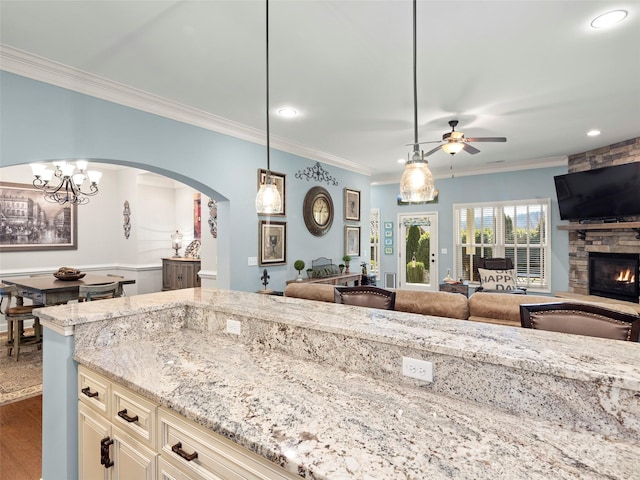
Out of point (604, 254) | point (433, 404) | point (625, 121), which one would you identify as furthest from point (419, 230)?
point (433, 404)

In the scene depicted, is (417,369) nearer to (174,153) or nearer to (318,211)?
(174,153)

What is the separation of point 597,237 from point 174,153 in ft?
20.2

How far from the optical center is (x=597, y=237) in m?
5.49

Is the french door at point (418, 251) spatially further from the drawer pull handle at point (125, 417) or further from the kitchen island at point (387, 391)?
the drawer pull handle at point (125, 417)

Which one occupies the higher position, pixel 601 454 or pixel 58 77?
pixel 58 77

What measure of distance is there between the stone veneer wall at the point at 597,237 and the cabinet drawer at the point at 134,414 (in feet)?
20.2

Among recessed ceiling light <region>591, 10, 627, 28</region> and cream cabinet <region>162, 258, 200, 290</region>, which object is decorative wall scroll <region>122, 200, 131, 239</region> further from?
recessed ceiling light <region>591, 10, 627, 28</region>

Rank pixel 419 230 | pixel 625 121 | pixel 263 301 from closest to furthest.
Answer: pixel 263 301
pixel 625 121
pixel 419 230

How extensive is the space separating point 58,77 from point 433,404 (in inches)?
135

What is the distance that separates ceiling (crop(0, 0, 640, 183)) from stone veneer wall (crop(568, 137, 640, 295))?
88cm

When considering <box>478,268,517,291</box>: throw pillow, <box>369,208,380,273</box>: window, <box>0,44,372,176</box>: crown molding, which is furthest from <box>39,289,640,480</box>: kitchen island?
<box>369,208,380,273</box>: window

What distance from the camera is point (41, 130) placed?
2.69 m

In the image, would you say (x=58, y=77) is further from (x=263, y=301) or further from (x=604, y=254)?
(x=604, y=254)

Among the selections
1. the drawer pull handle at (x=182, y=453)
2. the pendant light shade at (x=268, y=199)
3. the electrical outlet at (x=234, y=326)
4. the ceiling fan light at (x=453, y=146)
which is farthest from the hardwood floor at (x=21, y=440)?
the ceiling fan light at (x=453, y=146)
